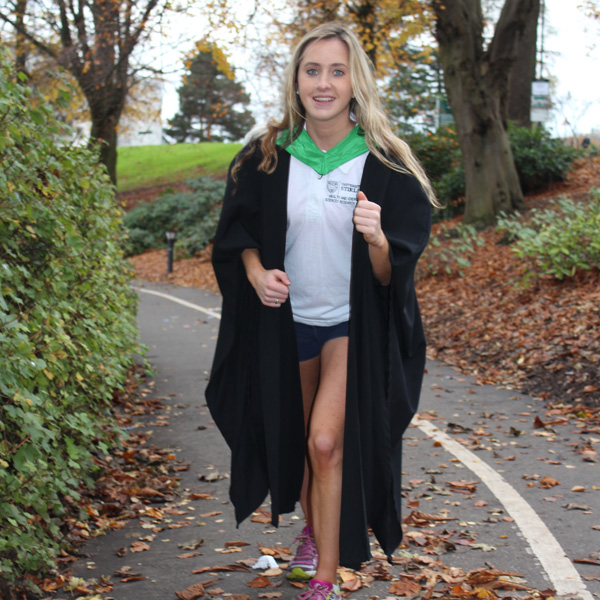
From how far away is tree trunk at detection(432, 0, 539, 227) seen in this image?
1722cm

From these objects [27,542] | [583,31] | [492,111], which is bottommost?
[27,542]

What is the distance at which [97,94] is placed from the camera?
67.2 feet

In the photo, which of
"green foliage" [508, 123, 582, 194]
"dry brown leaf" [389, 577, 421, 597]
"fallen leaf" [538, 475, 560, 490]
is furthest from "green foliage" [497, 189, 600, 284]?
"dry brown leaf" [389, 577, 421, 597]

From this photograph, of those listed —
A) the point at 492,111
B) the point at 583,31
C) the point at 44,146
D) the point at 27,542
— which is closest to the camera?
the point at 27,542

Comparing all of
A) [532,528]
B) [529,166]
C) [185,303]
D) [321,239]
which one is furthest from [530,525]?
[529,166]

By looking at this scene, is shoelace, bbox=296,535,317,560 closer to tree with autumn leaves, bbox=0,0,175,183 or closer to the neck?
the neck

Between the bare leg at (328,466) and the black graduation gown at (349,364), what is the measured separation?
0.05m

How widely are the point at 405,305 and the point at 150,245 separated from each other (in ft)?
98.6

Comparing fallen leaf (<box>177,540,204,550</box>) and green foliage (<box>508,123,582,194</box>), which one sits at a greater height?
green foliage (<box>508,123,582,194</box>)

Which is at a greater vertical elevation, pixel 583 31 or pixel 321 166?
pixel 583 31

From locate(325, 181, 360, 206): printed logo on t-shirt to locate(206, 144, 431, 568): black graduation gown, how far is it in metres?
0.08

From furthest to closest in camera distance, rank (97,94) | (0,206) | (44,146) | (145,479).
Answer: (97,94) < (145,479) < (44,146) < (0,206)

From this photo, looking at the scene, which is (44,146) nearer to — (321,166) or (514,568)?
(321,166)

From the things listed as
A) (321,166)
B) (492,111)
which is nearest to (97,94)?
(492,111)
